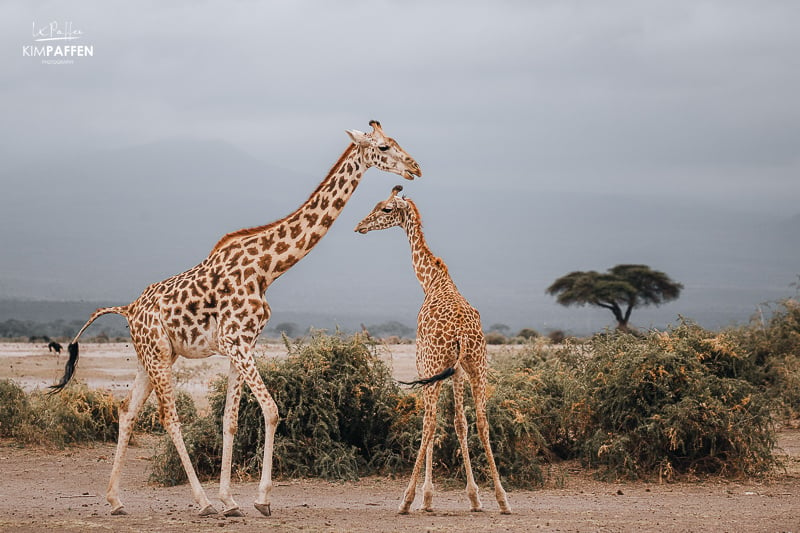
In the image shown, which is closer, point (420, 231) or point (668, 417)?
point (420, 231)

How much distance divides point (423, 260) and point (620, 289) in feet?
139

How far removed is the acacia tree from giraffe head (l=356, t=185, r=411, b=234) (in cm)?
4204

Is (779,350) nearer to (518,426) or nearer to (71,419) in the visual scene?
(518,426)

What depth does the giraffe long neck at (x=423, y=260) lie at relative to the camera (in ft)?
38.4

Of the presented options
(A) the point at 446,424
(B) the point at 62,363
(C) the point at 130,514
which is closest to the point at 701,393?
(A) the point at 446,424

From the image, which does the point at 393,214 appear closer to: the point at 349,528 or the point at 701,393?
the point at 349,528

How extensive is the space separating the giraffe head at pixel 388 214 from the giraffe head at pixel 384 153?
4.24 ft

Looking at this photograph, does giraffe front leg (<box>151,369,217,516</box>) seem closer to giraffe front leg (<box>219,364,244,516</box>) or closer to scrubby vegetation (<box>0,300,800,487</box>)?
giraffe front leg (<box>219,364,244,516</box>)

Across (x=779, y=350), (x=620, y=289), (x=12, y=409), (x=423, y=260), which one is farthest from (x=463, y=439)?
(x=620, y=289)

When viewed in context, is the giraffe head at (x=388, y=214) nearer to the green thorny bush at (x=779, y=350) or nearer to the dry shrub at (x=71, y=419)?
the dry shrub at (x=71, y=419)

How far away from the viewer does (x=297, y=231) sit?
34.4ft

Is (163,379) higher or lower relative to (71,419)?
higher

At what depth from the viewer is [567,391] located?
1534 cm

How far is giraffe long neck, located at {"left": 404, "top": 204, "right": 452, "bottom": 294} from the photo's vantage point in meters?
11.7
